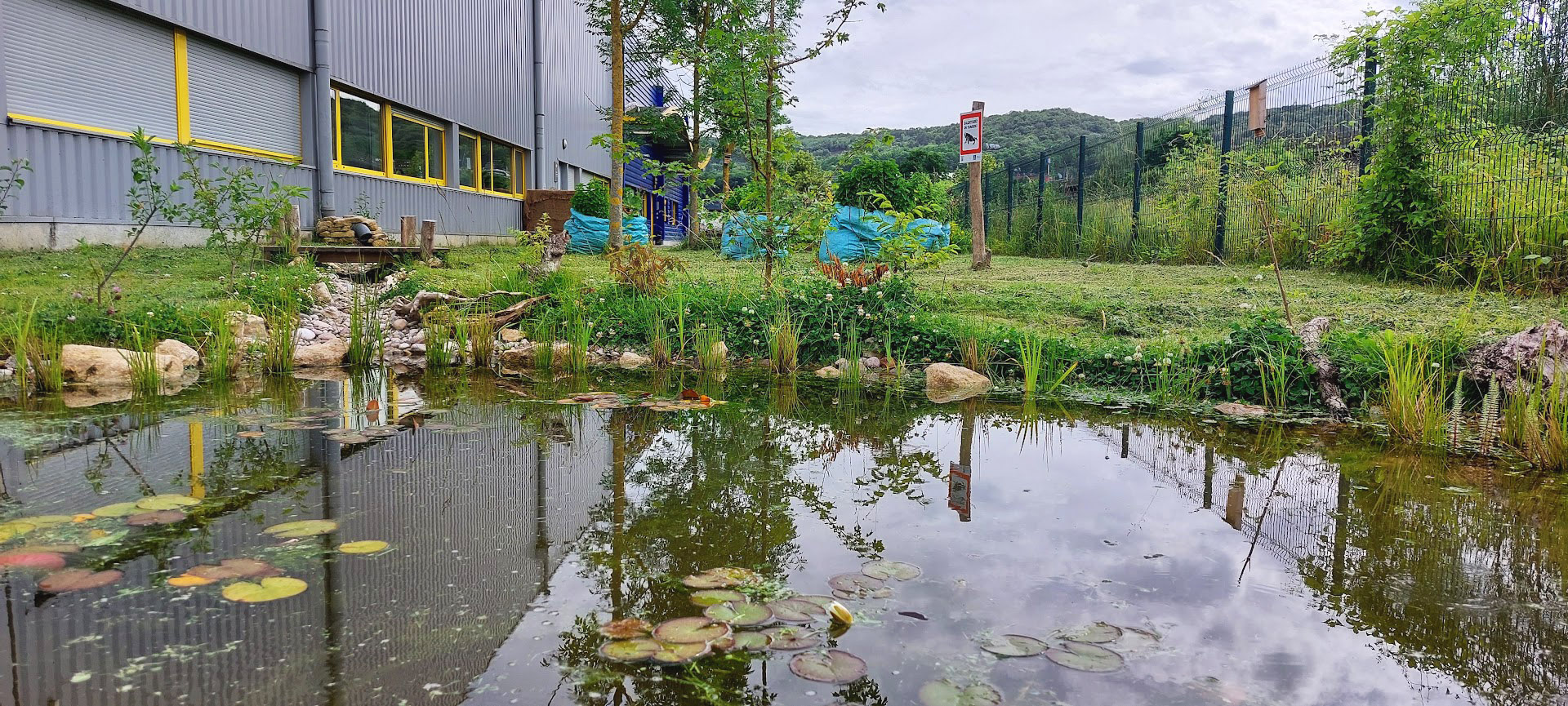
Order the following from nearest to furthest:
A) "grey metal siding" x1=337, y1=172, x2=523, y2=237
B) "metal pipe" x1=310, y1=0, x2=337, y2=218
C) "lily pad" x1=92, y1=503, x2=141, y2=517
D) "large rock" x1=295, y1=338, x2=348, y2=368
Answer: "lily pad" x1=92, y1=503, x2=141, y2=517, "large rock" x1=295, y1=338, x2=348, y2=368, "metal pipe" x1=310, y1=0, x2=337, y2=218, "grey metal siding" x1=337, y1=172, x2=523, y2=237

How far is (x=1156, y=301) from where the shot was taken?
6.66 m

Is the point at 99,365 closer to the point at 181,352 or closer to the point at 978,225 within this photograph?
the point at 181,352

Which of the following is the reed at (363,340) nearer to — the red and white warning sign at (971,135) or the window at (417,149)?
the red and white warning sign at (971,135)

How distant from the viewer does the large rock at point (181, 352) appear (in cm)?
509

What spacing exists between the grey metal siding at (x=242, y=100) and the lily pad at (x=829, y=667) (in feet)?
31.5

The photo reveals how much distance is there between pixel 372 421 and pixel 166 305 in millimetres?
2734

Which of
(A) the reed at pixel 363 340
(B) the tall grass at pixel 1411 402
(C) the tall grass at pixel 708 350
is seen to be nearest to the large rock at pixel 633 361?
(C) the tall grass at pixel 708 350

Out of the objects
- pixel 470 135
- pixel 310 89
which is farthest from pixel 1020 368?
pixel 470 135

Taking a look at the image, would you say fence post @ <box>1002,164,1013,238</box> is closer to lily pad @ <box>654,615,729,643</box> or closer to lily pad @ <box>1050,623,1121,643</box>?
lily pad @ <box>1050,623,1121,643</box>

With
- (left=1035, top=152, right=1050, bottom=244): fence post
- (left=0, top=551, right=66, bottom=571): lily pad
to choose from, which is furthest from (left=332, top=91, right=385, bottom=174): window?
(left=0, top=551, right=66, bottom=571): lily pad

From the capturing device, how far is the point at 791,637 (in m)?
1.87

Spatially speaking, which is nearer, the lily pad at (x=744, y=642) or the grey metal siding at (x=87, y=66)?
the lily pad at (x=744, y=642)

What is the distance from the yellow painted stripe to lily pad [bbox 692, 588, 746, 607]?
29.5ft

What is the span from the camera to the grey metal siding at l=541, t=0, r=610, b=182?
19.9m
